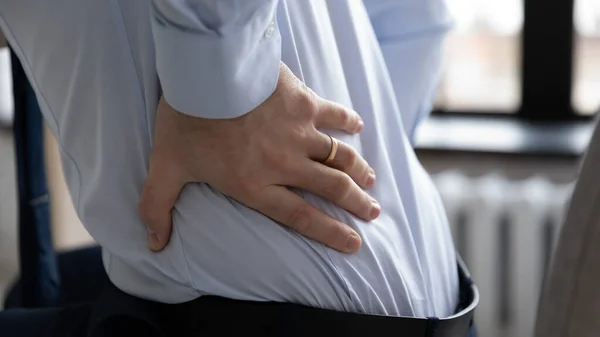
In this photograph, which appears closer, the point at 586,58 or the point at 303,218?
the point at 303,218

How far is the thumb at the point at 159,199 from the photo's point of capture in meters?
0.66

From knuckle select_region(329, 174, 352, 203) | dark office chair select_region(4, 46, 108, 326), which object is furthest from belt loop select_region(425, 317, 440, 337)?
dark office chair select_region(4, 46, 108, 326)

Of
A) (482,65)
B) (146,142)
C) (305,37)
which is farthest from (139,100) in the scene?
(482,65)

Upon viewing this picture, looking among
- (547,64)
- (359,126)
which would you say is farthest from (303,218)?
(547,64)

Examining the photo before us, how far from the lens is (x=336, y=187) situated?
69 centimetres

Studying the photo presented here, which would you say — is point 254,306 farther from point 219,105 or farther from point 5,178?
point 5,178

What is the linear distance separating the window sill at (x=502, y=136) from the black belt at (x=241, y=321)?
3.80ft

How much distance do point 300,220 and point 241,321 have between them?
10 cm

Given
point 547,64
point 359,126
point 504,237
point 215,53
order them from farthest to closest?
point 547,64 → point 504,237 → point 359,126 → point 215,53

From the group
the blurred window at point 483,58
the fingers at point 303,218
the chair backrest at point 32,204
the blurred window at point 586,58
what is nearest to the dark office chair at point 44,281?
the chair backrest at point 32,204

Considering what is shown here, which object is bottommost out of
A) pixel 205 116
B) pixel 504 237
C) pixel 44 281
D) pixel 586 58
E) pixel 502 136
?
pixel 504 237

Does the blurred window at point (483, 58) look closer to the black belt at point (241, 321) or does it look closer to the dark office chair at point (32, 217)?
the dark office chair at point (32, 217)

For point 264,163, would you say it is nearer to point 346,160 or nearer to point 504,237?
point 346,160

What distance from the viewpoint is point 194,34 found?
603 mm
